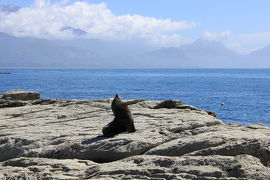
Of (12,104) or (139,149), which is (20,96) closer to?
(12,104)

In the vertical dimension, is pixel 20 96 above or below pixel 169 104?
below

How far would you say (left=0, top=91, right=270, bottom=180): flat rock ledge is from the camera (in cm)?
1093

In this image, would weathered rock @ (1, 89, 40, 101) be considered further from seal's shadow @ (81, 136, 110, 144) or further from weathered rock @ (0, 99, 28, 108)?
seal's shadow @ (81, 136, 110, 144)

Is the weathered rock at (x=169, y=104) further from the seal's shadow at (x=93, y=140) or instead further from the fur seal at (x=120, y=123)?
the seal's shadow at (x=93, y=140)

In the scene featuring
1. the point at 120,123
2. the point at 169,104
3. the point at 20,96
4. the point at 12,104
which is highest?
the point at 169,104

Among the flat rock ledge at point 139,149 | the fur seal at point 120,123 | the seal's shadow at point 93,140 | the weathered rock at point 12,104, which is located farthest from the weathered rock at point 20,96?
the seal's shadow at point 93,140

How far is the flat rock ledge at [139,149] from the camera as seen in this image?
1093 cm

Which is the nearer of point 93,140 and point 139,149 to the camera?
point 139,149

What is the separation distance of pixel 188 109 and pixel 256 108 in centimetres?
3802

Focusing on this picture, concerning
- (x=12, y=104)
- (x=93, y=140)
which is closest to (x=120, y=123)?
(x=93, y=140)

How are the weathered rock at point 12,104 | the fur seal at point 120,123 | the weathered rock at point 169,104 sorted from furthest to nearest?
the weathered rock at point 12,104, the weathered rock at point 169,104, the fur seal at point 120,123

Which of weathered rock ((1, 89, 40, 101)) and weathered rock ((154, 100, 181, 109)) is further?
weathered rock ((1, 89, 40, 101))

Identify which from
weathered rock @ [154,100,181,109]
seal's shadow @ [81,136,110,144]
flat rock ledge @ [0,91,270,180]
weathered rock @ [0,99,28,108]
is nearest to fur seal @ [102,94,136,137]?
seal's shadow @ [81,136,110,144]

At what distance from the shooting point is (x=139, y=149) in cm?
1320
